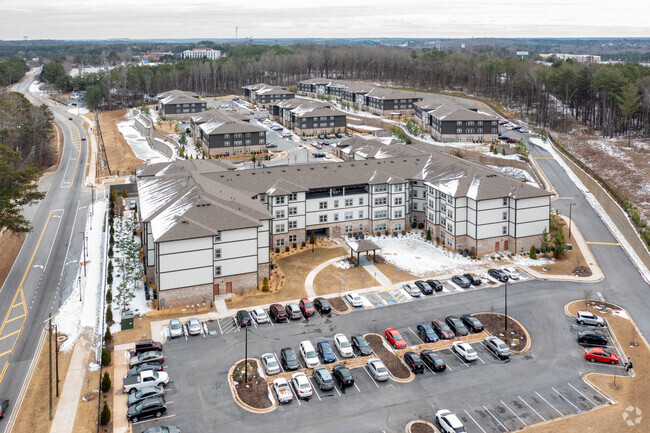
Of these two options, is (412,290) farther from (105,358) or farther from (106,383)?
(106,383)

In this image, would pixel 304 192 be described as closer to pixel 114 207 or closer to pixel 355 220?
pixel 355 220

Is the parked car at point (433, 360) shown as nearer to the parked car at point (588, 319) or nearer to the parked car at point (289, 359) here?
the parked car at point (289, 359)

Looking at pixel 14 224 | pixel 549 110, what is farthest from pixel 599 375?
pixel 549 110

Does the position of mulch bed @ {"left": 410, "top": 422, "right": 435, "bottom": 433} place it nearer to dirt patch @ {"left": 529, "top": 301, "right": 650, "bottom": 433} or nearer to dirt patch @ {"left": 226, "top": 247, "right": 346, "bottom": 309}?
dirt patch @ {"left": 529, "top": 301, "right": 650, "bottom": 433}

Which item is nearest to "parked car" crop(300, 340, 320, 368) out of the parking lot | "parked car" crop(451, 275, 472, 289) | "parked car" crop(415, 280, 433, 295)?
the parking lot

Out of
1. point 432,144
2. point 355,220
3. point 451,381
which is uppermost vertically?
point 432,144

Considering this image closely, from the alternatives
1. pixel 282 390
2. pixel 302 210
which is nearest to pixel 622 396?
pixel 282 390

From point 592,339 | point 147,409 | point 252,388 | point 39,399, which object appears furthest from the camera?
point 592,339
